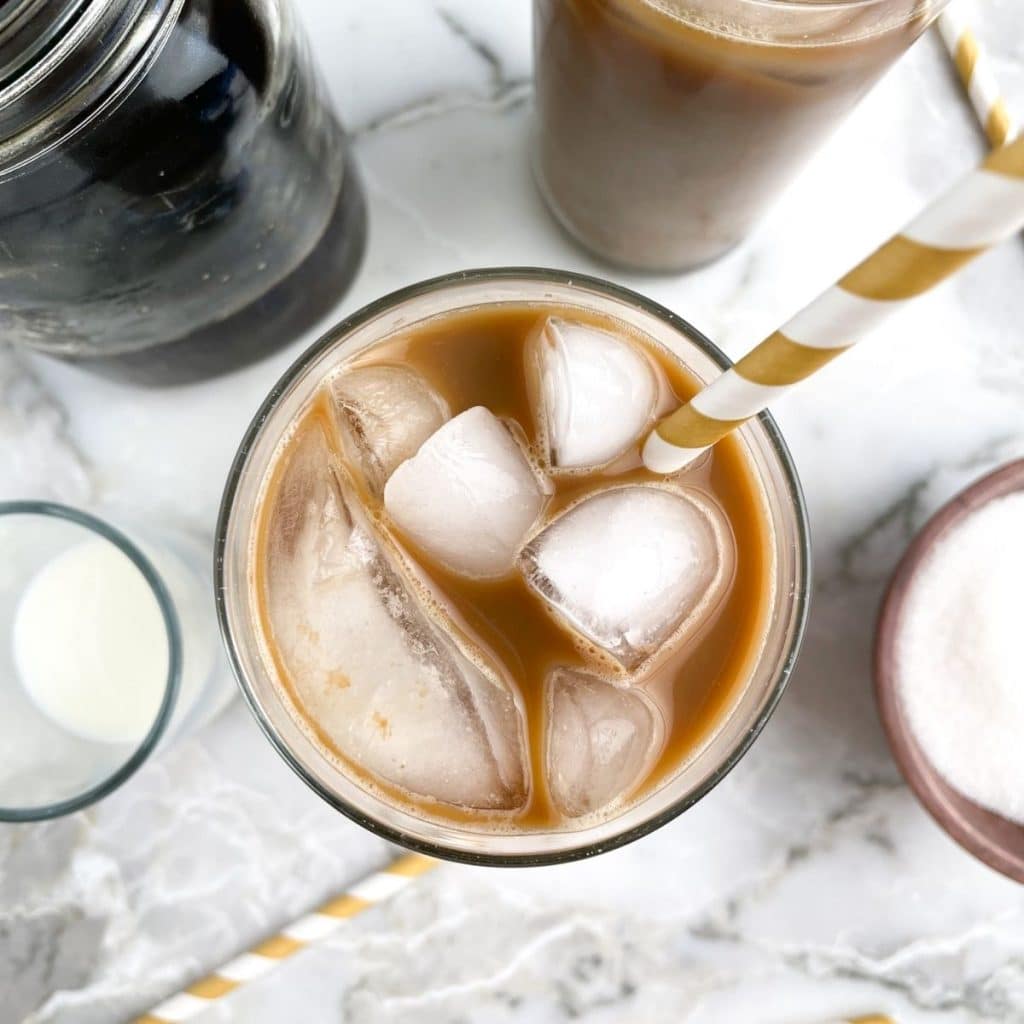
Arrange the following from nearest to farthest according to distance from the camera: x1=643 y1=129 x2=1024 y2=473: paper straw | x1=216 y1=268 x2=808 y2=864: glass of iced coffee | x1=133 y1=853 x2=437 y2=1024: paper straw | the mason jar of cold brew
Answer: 1. x1=643 y1=129 x2=1024 y2=473: paper straw
2. the mason jar of cold brew
3. x1=216 y1=268 x2=808 y2=864: glass of iced coffee
4. x1=133 y1=853 x2=437 y2=1024: paper straw

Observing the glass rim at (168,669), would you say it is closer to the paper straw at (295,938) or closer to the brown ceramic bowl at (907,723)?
the paper straw at (295,938)

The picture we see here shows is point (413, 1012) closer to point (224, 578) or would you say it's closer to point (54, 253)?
point (224, 578)

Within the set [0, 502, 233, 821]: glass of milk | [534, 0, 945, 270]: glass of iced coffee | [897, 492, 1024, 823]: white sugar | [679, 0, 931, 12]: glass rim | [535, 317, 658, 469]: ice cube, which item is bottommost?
[897, 492, 1024, 823]: white sugar

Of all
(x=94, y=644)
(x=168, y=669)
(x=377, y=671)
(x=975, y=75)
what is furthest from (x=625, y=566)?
(x=975, y=75)

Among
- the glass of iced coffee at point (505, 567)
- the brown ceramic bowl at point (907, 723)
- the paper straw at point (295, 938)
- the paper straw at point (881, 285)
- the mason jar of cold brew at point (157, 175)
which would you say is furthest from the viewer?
the paper straw at point (295, 938)

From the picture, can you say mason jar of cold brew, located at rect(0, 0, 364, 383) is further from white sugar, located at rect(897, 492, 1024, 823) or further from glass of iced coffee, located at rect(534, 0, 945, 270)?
white sugar, located at rect(897, 492, 1024, 823)

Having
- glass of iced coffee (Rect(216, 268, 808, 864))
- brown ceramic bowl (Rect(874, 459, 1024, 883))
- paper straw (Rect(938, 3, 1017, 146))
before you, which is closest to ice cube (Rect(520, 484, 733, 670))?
glass of iced coffee (Rect(216, 268, 808, 864))

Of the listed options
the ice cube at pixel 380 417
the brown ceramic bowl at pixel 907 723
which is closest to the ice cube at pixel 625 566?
the ice cube at pixel 380 417
